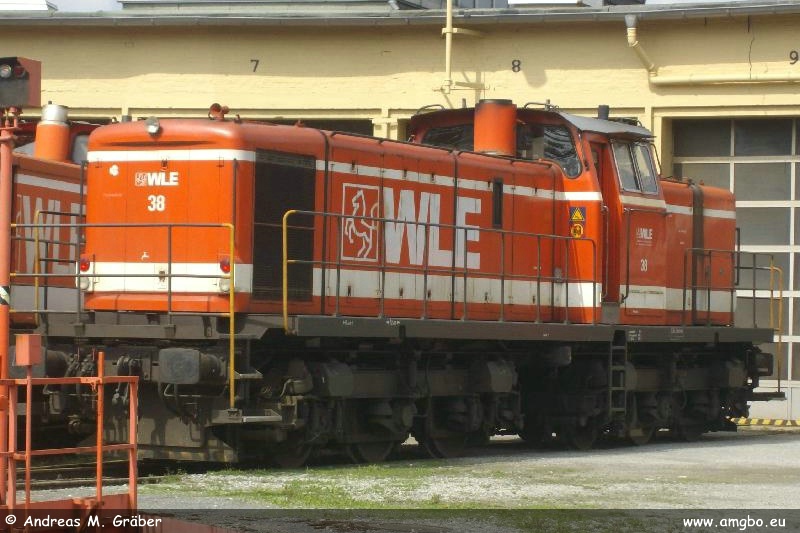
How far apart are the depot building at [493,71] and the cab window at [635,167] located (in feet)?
19.9

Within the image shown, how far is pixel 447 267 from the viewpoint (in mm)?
15852

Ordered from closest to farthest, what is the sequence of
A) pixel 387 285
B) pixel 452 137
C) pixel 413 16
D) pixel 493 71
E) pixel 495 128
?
pixel 387 285
pixel 495 128
pixel 452 137
pixel 413 16
pixel 493 71

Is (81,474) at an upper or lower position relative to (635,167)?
lower

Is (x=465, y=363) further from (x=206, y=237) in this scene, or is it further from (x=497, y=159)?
(x=206, y=237)

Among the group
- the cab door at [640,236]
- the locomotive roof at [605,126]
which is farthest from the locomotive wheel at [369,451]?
the locomotive roof at [605,126]

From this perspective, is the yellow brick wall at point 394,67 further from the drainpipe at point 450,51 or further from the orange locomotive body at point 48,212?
the orange locomotive body at point 48,212

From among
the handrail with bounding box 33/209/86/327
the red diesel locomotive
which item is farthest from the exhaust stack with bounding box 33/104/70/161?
the red diesel locomotive

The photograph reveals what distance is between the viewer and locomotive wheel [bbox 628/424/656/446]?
59.4ft

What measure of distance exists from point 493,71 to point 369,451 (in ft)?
37.1

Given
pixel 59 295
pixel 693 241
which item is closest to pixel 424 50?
pixel 693 241

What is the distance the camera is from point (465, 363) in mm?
16297

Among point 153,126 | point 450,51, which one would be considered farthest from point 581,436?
point 450,51

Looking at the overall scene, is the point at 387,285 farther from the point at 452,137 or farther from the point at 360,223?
the point at 452,137

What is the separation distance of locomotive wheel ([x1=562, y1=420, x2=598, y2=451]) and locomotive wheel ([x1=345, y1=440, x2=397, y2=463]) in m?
3.08
